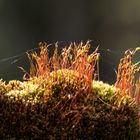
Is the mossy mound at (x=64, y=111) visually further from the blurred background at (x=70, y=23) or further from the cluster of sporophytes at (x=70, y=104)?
the blurred background at (x=70, y=23)

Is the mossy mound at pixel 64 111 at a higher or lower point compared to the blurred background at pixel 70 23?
lower

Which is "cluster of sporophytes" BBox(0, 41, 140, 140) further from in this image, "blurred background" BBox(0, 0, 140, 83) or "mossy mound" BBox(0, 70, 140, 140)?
"blurred background" BBox(0, 0, 140, 83)

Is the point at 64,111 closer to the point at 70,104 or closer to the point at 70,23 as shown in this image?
the point at 70,104

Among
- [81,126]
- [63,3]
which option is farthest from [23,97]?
[63,3]

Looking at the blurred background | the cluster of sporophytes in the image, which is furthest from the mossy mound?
the blurred background

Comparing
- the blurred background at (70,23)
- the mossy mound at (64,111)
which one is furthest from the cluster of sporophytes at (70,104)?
the blurred background at (70,23)

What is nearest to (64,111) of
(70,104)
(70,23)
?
(70,104)
